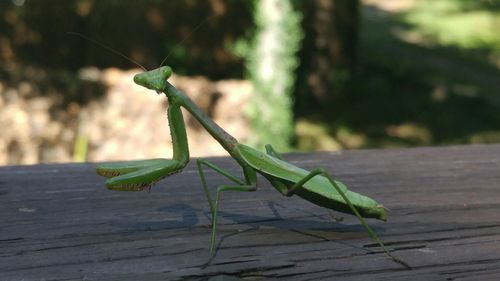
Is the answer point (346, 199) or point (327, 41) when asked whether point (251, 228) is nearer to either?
point (346, 199)

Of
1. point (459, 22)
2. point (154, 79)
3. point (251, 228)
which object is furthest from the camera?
point (459, 22)

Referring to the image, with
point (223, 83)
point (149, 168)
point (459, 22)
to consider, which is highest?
point (459, 22)

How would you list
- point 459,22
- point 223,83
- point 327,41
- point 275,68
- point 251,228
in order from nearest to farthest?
1. point 251,228
2. point 275,68
3. point 223,83
4. point 327,41
5. point 459,22

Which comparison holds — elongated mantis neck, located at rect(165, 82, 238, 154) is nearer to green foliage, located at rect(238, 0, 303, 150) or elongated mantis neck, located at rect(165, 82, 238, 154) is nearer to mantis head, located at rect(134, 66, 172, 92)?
mantis head, located at rect(134, 66, 172, 92)

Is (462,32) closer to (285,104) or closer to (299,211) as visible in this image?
(285,104)

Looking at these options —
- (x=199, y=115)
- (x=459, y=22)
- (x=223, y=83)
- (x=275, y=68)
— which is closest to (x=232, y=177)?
(x=199, y=115)

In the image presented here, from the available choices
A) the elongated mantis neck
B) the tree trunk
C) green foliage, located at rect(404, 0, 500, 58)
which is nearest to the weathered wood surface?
the elongated mantis neck

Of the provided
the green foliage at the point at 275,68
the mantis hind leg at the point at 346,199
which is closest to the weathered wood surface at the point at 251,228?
the mantis hind leg at the point at 346,199

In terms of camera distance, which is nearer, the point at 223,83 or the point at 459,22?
the point at 223,83

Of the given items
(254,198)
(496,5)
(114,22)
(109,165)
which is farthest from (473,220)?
(496,5)
